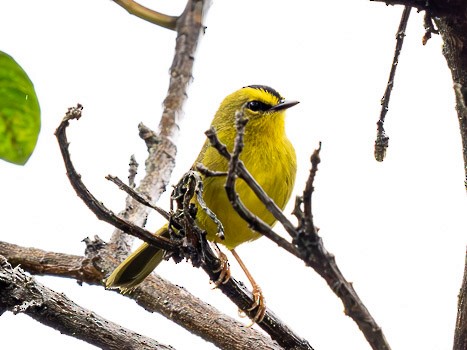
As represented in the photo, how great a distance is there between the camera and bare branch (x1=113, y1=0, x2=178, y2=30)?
2.38 meters

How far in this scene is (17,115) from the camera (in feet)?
3.84

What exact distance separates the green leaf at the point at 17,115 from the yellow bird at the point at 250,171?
86cm

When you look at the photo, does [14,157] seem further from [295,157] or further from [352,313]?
[295,157]

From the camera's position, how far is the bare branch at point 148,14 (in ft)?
7.80

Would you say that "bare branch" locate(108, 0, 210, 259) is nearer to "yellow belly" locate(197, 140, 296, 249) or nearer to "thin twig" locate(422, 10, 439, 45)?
"yellow belly" locate(197, 140, 296, 249)

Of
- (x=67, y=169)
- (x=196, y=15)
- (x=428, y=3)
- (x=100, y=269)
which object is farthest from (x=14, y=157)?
(x=196, y=15)

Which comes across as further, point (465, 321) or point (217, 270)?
point (217, 270)

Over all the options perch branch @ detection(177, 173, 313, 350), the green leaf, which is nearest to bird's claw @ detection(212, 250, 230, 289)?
perch branch @ detection(177, 173, 313, 350)

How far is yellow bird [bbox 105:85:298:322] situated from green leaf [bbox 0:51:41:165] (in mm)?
865

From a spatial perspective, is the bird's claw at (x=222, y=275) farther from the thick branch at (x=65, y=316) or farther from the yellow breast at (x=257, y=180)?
the yellow breast at (x=257, y=180)

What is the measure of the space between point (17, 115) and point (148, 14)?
1440 mm

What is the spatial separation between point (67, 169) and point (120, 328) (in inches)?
26.7

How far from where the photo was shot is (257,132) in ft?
8.12

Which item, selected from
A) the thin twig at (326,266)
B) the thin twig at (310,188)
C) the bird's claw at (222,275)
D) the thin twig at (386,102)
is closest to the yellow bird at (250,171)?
the bird's claw at (222,275)
